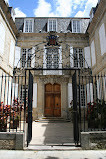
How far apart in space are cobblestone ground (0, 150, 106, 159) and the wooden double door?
7116mm

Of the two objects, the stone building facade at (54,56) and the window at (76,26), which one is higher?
the window at (76,26)

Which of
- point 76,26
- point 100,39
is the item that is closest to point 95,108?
point 100,39

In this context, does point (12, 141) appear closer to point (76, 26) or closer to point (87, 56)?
point (87, 56)

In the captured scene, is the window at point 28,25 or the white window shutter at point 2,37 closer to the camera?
the white window shutter at point 2,37

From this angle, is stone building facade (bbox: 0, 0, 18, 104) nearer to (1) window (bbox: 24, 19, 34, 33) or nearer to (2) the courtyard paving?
(1) window (bbox: 24, 19, 34, 33)

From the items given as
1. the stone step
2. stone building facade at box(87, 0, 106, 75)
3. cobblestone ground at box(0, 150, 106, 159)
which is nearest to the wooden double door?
the stone step

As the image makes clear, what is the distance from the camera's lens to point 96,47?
30.1 feet

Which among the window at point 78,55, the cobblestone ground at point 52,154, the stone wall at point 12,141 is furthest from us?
A: the window at point 78,55

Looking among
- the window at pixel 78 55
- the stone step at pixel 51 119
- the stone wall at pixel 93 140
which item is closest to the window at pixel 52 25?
the window at pixel 78 55

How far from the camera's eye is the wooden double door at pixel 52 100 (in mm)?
10719

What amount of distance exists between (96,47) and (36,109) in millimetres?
6283

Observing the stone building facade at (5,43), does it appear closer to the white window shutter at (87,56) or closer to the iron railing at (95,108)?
the iron railing at (95,108)

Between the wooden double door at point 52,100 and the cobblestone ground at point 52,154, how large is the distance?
712cm

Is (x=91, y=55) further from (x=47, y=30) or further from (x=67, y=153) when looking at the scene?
(x=67, y=153)
